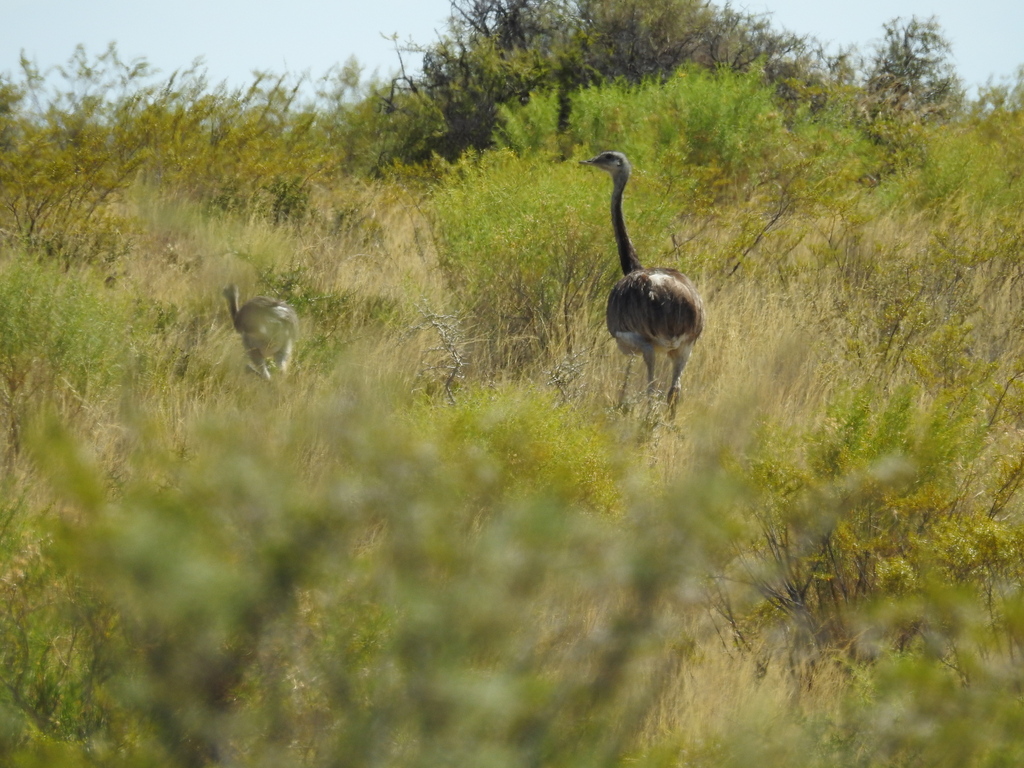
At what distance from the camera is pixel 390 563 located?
6.97ft

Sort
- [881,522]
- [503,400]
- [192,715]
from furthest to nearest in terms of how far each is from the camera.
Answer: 1. [503,400]
2. [881,522]
3. [192,715]

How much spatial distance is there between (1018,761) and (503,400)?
2.57 m

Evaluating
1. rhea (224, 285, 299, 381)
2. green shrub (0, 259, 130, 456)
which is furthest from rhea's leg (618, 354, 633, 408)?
green shrub (0, 259, 130, 456)

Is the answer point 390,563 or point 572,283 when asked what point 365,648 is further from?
point 572,283

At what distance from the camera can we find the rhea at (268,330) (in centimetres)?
660

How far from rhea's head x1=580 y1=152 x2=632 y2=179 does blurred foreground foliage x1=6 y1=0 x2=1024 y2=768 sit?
0.30 m

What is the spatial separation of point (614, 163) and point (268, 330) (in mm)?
2557

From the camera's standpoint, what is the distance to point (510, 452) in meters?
4.07

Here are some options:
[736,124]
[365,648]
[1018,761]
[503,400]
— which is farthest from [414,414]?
[736,124]

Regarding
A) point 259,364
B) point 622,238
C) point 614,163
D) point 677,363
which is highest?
point 614,163

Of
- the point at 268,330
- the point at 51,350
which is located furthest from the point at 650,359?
the point at 51,350

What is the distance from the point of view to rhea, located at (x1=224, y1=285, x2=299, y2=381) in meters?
6.60

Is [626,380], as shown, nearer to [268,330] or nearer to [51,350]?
[268,330]

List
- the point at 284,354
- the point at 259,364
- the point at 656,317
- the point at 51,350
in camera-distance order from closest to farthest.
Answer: the point at 51,350 → the point at 656,317 → the point at 259,364 → the point at 284,354
